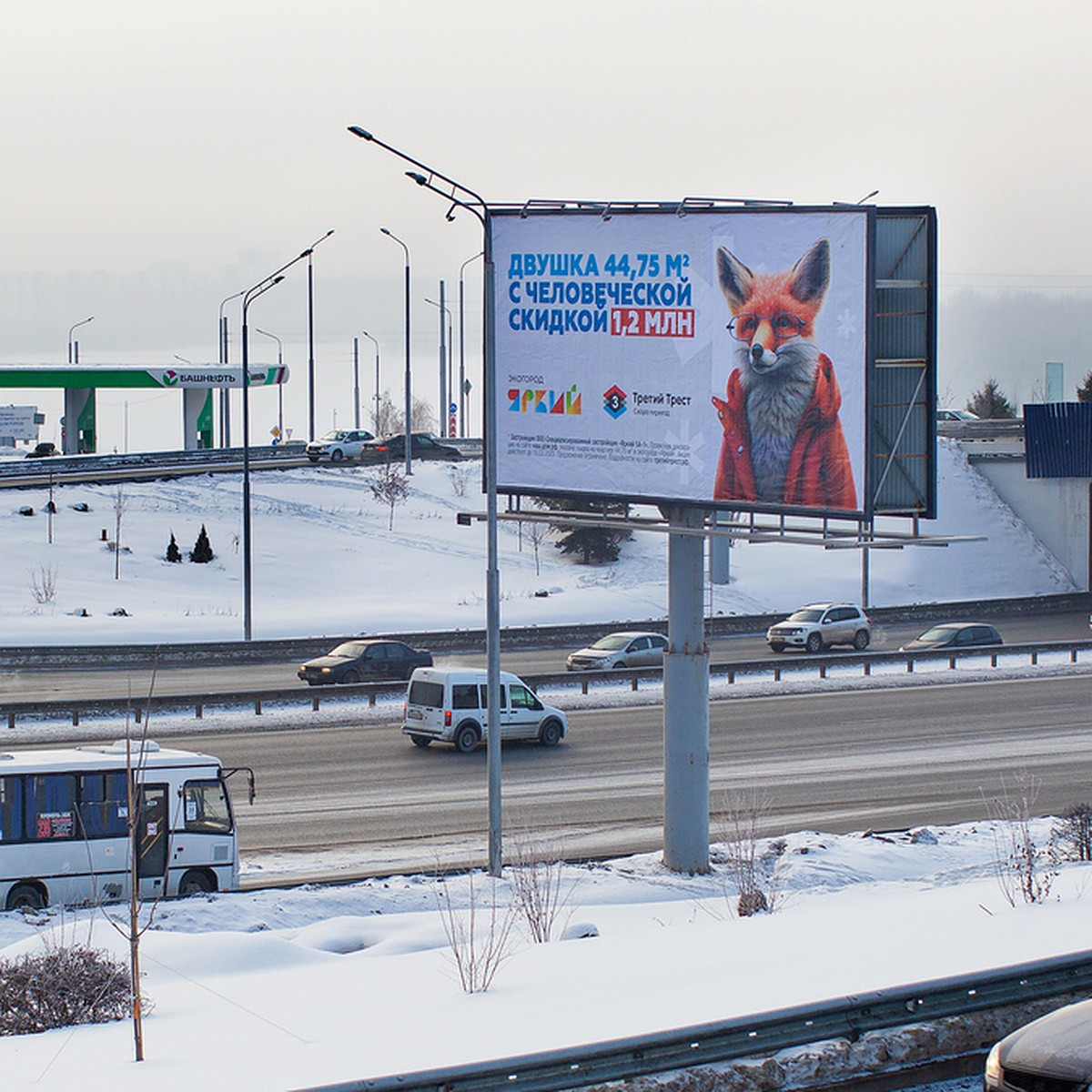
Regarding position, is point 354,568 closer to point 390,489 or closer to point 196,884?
point 390,489

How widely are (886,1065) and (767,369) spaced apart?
33.8 ft

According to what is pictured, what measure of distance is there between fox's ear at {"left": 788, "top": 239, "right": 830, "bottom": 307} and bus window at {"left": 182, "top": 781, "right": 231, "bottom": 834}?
29.7 feet

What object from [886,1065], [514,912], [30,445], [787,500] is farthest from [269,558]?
[30,445]

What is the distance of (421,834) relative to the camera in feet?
70.1

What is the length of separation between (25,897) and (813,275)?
11.5 meters

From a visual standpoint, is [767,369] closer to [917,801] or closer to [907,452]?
[907,452]

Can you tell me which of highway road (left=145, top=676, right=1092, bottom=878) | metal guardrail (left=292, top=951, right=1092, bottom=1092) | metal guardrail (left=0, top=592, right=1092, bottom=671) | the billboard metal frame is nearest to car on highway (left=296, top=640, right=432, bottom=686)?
metal guardrail (left=0, top=592, right=1092, bottom=671)

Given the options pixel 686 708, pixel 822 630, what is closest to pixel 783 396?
pixel 686 708

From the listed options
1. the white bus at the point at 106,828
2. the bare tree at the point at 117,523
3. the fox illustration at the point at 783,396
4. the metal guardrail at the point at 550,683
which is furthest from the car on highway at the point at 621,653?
the white bus at the point at 106,828

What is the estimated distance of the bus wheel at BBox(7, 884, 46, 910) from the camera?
55.5 ft

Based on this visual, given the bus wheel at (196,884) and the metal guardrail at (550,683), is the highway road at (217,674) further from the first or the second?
the bus wheel at (196,884)

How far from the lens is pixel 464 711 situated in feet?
90.4

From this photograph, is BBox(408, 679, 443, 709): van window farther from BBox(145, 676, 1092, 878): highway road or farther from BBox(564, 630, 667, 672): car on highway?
BBox(564, 630, 667, 672): car on highway

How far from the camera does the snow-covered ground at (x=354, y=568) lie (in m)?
47.4
